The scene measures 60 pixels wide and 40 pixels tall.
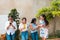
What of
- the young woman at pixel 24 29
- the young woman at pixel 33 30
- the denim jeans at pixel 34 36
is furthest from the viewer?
the denim jeans at pixel 34 36

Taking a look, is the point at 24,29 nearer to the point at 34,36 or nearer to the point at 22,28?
the point at 22,28

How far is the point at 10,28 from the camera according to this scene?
1225 cm

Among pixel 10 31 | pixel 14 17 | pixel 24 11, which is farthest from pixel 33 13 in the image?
pixel 10 31

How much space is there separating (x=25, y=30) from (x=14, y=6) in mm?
2202

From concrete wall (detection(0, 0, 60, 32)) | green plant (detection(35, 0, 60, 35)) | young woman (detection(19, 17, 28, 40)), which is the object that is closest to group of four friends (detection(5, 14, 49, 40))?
young woman (detection(19, 17, 28, 40))

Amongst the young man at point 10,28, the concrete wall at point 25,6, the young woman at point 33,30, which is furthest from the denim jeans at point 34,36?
the concrete wall at point 25,6

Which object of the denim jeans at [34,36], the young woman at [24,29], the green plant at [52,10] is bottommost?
the denim jeans at [34,36]

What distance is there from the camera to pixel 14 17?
520 inches

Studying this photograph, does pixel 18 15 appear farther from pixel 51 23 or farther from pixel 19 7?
pixel 51 23

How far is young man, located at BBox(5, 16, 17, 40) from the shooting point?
40.0 feet

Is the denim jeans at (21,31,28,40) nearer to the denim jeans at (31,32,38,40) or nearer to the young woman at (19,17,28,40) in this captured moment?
the young woman at (19,17,28,40)

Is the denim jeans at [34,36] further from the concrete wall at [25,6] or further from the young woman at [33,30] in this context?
the concrete wall at [25,6]

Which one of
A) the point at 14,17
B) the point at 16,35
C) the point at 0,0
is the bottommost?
the point at 16,35

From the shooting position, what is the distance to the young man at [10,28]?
1219 cm
